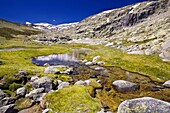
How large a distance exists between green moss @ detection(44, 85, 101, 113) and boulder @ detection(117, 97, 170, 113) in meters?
5.40

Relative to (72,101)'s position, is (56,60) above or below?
above

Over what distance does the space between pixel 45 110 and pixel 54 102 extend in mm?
1808

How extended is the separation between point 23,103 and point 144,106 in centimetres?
1861

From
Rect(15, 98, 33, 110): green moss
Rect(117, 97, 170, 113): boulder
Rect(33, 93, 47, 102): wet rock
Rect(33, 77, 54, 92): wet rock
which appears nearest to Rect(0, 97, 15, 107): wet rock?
Rect(15, 98, 33, 110): green moss

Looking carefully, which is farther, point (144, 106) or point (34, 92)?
point (34, 92)

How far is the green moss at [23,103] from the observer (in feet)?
87.8

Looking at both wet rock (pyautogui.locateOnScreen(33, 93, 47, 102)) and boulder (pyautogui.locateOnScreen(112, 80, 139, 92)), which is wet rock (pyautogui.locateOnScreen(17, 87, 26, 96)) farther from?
boulder (pyautogui.locateOnScreen(112, 80, 139, 92))

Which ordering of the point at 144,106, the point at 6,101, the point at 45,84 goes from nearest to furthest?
the point at 144,106 < the point at 6,101 < the point at 45,84

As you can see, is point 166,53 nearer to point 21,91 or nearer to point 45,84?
point 45,84

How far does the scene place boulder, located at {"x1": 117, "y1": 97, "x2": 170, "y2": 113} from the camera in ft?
56.7

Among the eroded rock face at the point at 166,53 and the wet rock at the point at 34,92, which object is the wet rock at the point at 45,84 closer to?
the wet rock at the point at 34,92

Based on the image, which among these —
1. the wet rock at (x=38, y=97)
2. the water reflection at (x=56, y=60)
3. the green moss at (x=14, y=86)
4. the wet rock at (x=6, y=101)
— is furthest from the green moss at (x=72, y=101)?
the water reflection at (x=56, y=60)

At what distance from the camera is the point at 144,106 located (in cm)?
1764

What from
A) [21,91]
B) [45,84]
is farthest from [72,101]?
[21,91]
